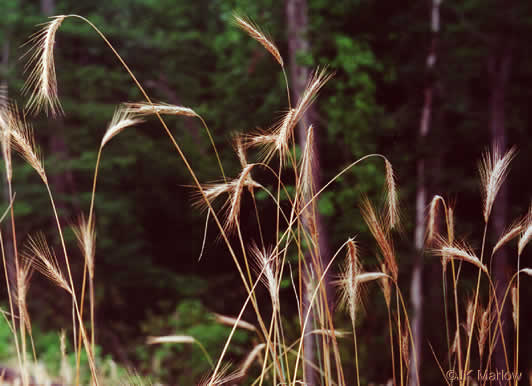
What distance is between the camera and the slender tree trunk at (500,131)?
28.6 feet

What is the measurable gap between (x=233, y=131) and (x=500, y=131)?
4372 mm

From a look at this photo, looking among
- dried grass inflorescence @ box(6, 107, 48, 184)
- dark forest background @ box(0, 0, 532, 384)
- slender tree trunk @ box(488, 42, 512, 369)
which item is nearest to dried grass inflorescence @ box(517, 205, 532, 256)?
dried grass inflorescence @ box(6, 107, 48, 184)

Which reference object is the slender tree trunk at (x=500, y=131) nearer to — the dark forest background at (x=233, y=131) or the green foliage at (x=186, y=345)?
the dark forest background at (x=233, y=131)

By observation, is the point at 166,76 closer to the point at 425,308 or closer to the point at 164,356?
the point at 164,356

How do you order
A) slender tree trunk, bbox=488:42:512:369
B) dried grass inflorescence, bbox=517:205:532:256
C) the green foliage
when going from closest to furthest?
dried grass inflorescence, bbox=517:205:532:256, slender tree trunk, bbox=488:42:512:369, the green foliage

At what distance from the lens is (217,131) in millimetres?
10617

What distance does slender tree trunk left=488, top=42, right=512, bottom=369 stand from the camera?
344 inches

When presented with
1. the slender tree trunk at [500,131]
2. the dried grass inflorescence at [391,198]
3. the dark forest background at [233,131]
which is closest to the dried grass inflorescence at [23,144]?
the dried grass inflorescence at [391,198]

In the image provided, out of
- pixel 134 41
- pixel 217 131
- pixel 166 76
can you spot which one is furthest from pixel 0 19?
pixel 217 131

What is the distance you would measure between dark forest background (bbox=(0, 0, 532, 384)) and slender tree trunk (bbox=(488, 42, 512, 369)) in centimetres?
3

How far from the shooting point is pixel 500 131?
9.15 metres

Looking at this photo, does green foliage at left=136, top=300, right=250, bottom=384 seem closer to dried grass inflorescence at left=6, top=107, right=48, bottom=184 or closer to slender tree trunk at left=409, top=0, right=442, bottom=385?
slender tree trunk at left=409, top=0, right=442, bottom=385

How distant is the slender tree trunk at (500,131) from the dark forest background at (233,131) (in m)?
0.03

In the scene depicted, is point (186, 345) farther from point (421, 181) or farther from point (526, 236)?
point (526, 236)
